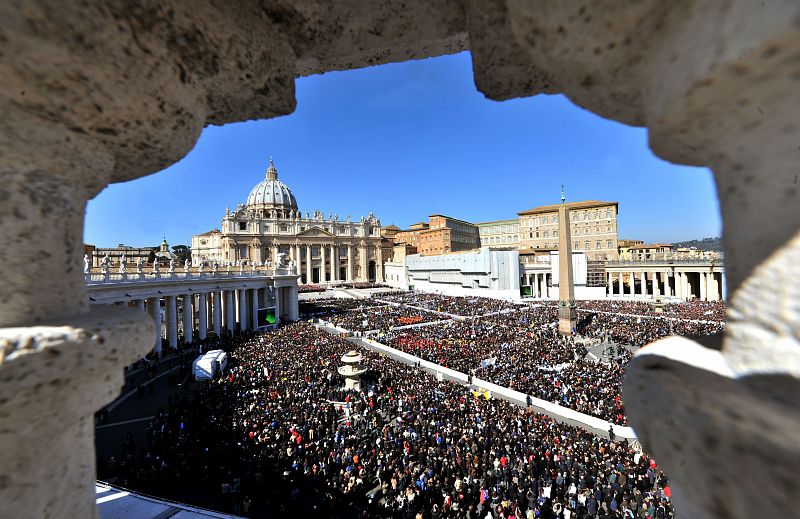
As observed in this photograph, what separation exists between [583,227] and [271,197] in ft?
251

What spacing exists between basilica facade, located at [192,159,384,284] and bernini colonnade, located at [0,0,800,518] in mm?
74786

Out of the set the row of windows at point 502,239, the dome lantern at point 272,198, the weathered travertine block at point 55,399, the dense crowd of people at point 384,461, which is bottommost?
the dense crowd of people at point 384,461

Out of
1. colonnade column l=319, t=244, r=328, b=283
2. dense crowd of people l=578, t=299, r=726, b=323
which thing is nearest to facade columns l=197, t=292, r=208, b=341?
dense crowd of people l=578, t=299, r=726, b=323

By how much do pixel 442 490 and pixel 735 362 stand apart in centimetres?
933

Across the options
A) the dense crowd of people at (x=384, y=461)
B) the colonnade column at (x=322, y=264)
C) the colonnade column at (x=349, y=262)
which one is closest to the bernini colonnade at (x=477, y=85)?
the dense crowd of people at (x=384, y=461)

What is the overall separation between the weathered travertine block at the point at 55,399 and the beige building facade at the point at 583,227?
7795 cm

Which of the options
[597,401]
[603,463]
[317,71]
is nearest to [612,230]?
[597,401]

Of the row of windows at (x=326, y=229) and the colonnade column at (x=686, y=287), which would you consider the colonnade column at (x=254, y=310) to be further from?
the colonnade column at (x=686, y=287)

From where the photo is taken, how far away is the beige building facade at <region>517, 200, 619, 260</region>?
69812 millimetres

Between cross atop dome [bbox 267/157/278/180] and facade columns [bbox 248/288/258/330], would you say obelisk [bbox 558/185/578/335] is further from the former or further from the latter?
cross atop dome [bbox 267/157/278/180]

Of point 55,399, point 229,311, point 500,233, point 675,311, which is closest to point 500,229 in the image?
point 500,233

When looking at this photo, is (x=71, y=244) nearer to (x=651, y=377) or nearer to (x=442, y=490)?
(x=651, y=377)

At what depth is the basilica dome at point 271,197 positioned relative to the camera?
97125mm

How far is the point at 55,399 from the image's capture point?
161cm
